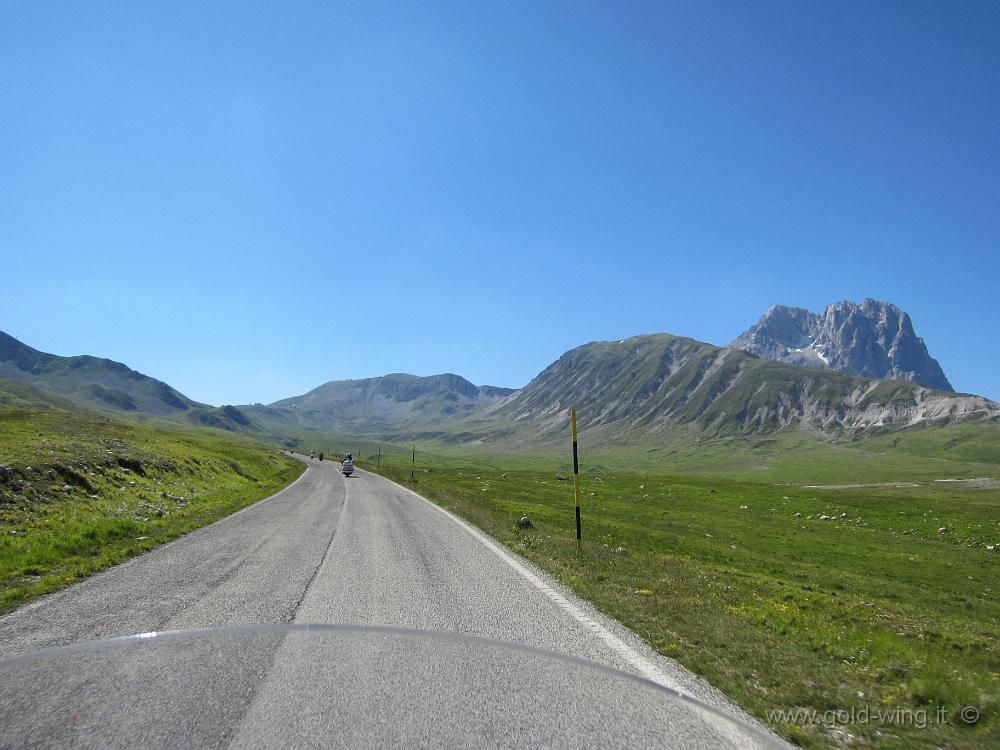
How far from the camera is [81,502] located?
2183 cm

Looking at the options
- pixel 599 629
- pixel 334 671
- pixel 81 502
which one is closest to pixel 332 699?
pixel 334 671

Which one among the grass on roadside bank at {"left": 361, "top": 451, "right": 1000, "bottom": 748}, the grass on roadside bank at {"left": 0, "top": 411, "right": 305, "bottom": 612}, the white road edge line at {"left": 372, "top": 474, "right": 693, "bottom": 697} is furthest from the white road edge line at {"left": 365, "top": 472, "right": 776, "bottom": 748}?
the grass on roadside bank at {"left": 0, "top": 411, "right": 305, "bottom": 612}

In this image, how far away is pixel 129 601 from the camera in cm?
938

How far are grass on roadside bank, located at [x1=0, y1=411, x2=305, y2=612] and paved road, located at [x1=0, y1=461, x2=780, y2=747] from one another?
162cm

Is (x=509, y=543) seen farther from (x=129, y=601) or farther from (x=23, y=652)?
(x=23, y=652)

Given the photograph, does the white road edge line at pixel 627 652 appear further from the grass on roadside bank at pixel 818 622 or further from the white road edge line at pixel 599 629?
the grass on roadside bank at pixel 818 622

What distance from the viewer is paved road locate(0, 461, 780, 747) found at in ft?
16.8

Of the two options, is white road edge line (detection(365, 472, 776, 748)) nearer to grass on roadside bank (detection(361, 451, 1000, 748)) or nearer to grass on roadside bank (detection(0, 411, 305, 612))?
grass on roadside bank (detection(361, 451, 1000, 748))

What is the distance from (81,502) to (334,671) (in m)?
21.2

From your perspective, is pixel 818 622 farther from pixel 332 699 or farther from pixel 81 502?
pixel 81 502

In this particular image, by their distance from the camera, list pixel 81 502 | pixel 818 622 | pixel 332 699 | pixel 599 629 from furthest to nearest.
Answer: pixel 81 502
pixel 818 622
pixel 599 629
pixel 332 699

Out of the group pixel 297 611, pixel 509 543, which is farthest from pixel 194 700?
pixel 509 543

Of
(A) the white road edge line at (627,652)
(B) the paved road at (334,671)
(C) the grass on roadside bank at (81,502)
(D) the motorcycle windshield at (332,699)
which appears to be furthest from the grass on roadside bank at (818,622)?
(C) the grass on roadside bank at (81,502)

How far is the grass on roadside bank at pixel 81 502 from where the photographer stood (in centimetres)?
1245
